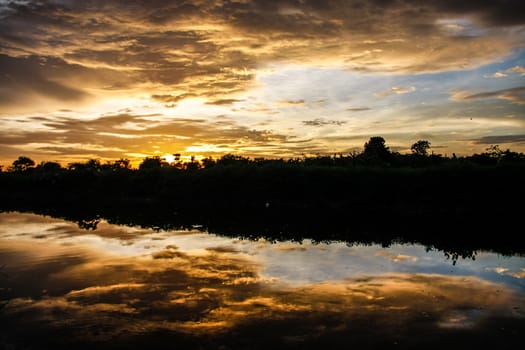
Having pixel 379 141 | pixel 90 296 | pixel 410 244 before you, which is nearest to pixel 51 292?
pixel 90 296

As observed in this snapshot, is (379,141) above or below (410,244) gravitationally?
above

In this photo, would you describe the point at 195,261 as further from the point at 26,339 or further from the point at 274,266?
the point at 26,339

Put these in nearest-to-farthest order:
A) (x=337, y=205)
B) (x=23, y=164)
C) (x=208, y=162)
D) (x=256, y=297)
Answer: (x=256, y=297) → (x=337, y=205) → (x=208, y=162) → (x=23, y=164)

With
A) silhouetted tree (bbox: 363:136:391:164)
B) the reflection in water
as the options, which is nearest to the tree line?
silhouetted tree (bbox: 363:136:391:164)

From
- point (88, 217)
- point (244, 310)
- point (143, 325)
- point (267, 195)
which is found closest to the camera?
point (143, 325)

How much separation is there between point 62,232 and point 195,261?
10.3 metres

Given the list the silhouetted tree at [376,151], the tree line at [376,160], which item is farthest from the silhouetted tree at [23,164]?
the silhouetted tree at [376,151]

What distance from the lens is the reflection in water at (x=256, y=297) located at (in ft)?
23.6

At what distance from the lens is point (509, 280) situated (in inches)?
436

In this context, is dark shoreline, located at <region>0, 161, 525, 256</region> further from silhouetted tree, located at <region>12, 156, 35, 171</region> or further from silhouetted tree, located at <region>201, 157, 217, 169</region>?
silhouetted tree, located at <region>12, 156, 35, 171</region>

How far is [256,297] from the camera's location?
9258 mm

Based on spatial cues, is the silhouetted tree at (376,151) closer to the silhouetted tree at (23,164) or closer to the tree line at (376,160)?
the tree line at (376,160)

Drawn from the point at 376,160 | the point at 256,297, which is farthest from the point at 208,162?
the point at 256,297

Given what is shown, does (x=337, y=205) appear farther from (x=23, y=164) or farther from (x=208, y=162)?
(x=23, y=164)
